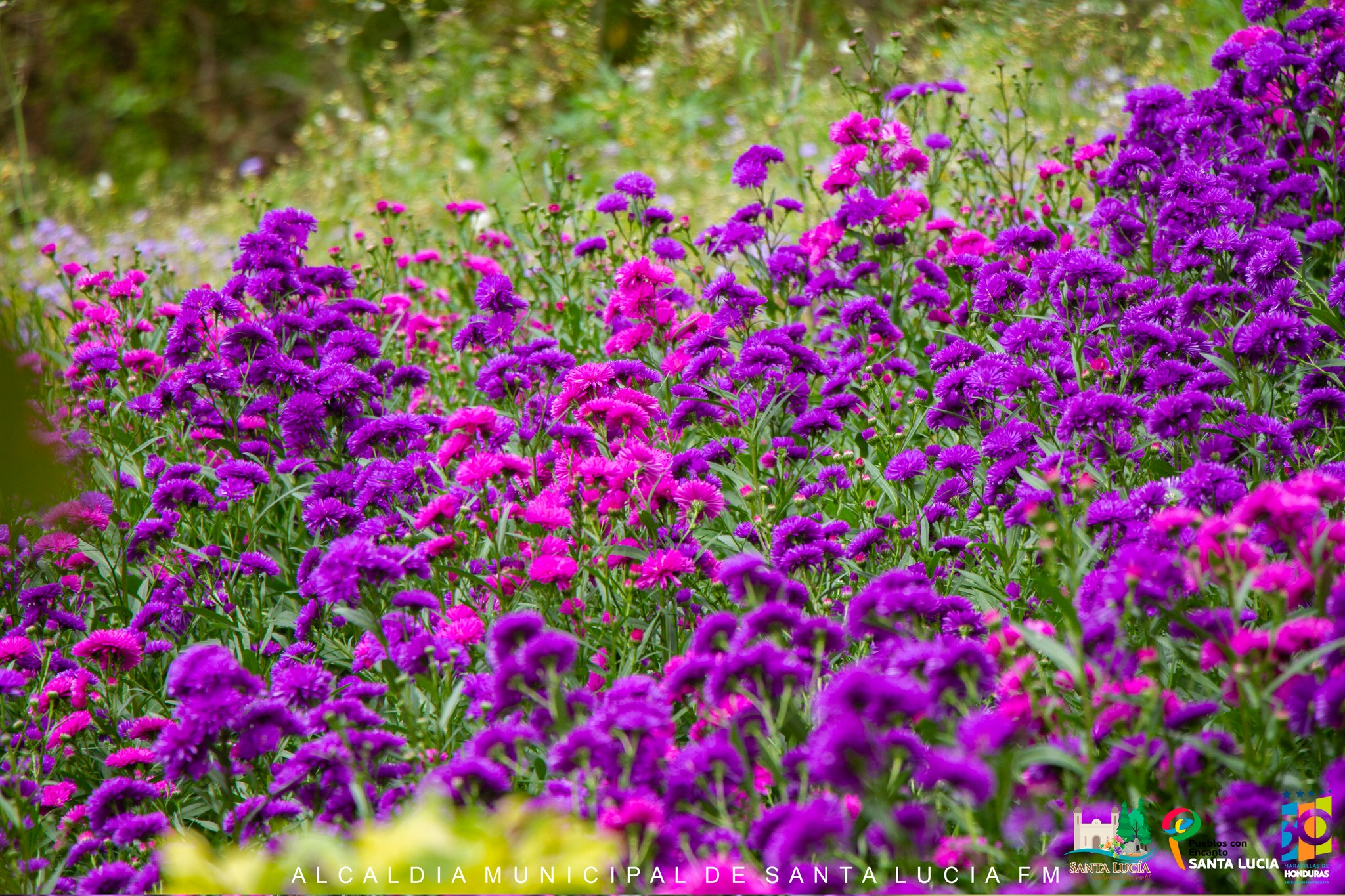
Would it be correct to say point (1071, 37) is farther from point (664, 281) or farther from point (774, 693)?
point (774, 693)

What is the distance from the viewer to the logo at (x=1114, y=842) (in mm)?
1610

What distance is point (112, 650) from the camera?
8.29 ft

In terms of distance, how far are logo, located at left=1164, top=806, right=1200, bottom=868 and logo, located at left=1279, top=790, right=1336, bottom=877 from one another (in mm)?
124

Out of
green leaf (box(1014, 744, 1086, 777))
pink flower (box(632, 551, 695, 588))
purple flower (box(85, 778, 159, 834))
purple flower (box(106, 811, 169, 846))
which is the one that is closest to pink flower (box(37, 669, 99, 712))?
purple flower (box(85, 778, 159, 834))

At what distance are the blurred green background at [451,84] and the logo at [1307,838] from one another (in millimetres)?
3499

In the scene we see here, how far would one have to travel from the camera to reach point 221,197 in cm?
1097

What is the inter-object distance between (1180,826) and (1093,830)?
0.18m

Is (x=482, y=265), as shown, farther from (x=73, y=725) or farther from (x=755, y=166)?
(x=73, y=725)

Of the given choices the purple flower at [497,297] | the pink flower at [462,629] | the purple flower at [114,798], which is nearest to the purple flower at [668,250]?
the purple flower at [497,297]

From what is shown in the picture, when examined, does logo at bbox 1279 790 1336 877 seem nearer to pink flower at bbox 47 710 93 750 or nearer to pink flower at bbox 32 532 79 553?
pink flower at bbox 47 710 93 750

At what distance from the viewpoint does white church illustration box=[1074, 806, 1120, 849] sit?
63.9 inches

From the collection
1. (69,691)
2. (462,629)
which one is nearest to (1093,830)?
(462,629)

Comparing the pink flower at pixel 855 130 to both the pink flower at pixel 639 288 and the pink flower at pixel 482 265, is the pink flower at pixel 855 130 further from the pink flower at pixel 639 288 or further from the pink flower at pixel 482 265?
the pink flower at pixel 482 265

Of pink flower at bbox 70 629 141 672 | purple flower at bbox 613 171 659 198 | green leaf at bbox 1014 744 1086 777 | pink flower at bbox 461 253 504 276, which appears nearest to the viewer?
green leaf at bbox 1014 744 1086 777
